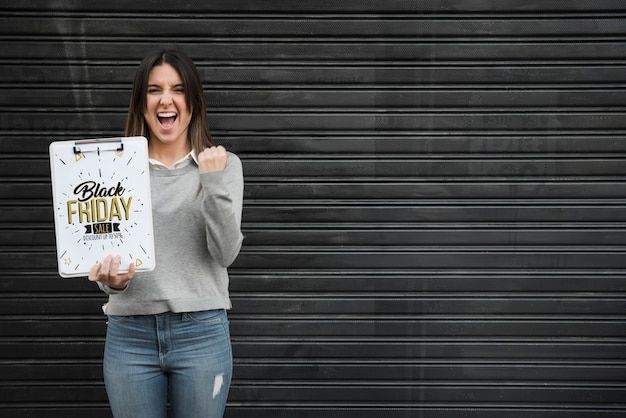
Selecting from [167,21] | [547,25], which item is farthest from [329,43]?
[547,25]

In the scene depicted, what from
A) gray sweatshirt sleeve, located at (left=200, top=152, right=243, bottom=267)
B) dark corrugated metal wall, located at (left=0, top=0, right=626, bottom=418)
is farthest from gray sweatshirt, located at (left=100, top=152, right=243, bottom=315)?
dark corrugated metal wall, located at (left=0, top=0, right=626, bottom=418)

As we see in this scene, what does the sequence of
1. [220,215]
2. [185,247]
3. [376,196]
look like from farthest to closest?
[376,196] < [185,247] < [220,215]

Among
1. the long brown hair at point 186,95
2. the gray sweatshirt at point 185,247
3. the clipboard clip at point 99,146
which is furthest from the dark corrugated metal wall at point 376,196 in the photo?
the clipboard clip at point 99,146

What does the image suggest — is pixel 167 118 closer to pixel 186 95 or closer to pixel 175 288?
pixel 186 95

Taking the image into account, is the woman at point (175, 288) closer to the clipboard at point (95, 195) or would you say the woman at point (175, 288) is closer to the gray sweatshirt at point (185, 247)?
the gray sweatshirt at point (185, 247)

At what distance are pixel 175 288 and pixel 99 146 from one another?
22.2 inches

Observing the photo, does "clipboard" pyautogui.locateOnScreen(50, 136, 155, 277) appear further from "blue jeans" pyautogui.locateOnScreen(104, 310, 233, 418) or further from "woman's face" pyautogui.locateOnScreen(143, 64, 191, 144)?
"blue jeans" pyautogui.locateOnScreen(104, 310, 233, 418)

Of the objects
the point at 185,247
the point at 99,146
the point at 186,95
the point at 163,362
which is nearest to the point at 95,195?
the point at 99,146

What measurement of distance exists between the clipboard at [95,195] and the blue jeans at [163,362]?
11.8 inches

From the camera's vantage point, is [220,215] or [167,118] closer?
[220,215]

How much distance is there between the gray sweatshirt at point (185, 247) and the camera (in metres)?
1.96

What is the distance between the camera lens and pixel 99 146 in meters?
1.91

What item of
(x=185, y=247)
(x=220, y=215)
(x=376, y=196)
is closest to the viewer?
(x=220, y=215)

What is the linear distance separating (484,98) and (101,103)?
7.55 ft
